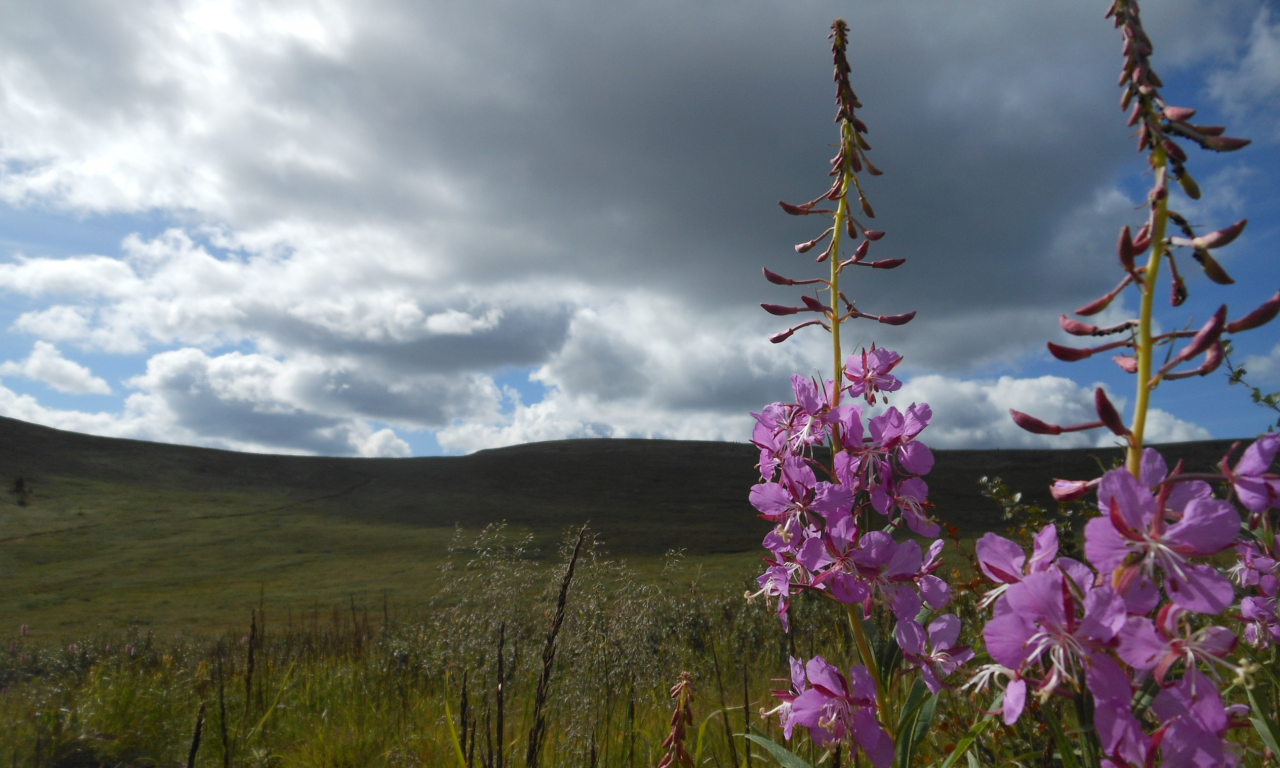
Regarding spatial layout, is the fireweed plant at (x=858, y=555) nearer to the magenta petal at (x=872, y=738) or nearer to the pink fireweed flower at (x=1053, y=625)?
the magenta petal at (x=872, y=738)

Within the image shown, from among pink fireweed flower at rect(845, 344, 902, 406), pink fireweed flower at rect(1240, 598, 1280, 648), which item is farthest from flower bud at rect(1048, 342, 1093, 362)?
pink fireweed flower at rect(1240, 598, 1280, 648)

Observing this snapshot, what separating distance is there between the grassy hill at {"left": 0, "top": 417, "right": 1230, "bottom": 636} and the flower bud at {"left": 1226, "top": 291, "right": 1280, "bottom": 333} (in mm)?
17347

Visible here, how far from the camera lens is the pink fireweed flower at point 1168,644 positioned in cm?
101

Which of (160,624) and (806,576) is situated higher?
(806,576)

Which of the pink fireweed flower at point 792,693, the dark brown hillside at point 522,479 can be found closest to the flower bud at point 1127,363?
the pink fireweed flower at point 792,693

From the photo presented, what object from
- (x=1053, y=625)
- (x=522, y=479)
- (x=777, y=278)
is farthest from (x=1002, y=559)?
(x=522, y=479)

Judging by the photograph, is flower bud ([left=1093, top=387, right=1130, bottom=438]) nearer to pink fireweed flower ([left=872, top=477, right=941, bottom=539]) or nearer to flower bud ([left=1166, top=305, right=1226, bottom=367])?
flower bud ([left=1166, top=305, right=1226, bottom=367])

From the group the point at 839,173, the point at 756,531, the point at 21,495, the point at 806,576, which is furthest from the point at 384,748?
the point at 21,495

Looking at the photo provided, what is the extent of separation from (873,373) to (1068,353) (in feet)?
3.19

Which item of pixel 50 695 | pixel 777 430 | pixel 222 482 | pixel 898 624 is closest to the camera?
pixel 898 624

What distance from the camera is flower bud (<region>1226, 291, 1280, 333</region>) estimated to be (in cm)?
108

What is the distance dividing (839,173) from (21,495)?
57.0 m

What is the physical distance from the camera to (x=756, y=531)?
36.8 m

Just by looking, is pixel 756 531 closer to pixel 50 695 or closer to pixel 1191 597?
pixel 50 695
